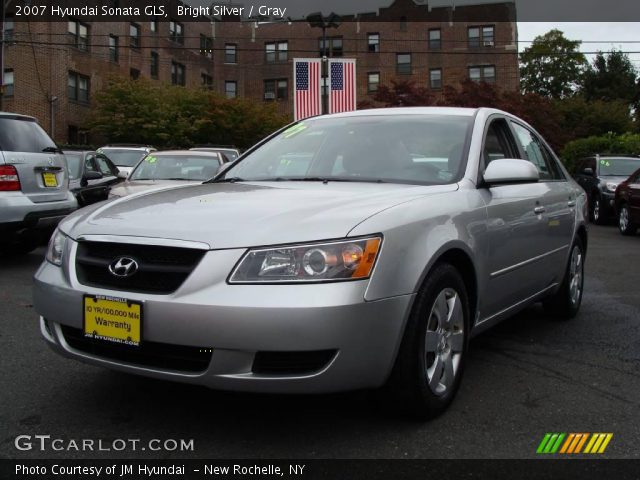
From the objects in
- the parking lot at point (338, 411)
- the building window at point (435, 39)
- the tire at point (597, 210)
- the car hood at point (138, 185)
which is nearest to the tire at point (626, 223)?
the tire at point (597, 210)

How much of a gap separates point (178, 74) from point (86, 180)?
33.2 m

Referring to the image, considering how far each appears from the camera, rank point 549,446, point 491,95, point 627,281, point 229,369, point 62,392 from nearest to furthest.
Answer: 1. point 229,369
2. point 549,446
3. point 62,392
4. point 627,281
5. point 491,95

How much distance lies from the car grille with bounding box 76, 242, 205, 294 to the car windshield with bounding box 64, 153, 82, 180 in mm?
8250

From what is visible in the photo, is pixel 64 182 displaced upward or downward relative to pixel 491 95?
downward

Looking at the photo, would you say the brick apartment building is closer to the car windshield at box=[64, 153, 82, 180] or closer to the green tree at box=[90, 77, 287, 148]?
the green tree at box=[90, 77, 287, 148]

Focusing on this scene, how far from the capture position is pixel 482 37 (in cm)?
4522

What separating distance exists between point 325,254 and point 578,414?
62.8 inches

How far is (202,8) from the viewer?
133ft

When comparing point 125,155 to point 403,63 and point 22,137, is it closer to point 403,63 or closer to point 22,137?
point 22,137

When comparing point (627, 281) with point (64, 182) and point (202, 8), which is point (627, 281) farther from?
point (202, 8)

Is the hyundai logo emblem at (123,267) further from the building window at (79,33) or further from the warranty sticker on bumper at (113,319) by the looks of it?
the building window at (79,33)

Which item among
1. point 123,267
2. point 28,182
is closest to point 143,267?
point 123,267

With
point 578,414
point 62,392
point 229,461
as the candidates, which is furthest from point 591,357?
point 62,392

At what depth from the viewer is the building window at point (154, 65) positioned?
38062 mm
